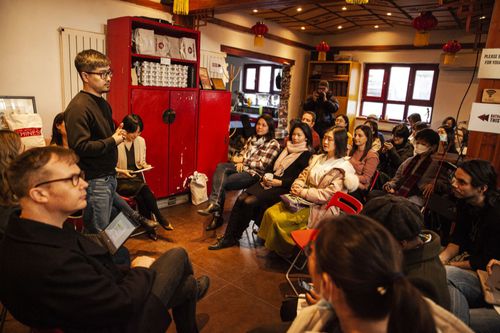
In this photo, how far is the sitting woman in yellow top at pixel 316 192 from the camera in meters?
2.83

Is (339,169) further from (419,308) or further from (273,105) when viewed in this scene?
(273,105)

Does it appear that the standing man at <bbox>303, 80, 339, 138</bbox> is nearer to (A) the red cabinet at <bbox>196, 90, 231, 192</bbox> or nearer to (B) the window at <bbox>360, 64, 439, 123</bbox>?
(A) the red cabinet at <bbox>196, 90, 231, 192</bbox>

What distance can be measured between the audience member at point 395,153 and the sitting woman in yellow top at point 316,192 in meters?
1.65

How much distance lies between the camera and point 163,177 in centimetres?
418

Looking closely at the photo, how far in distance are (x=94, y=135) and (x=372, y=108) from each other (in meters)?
7.02

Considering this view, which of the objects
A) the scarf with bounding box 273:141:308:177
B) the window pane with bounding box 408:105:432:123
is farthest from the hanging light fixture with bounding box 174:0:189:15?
the window pane with bounding box 408:105:432:123

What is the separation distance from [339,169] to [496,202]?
3.73 feet

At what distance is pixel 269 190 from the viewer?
3.39 m

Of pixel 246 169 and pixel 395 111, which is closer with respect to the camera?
pixel 246 169

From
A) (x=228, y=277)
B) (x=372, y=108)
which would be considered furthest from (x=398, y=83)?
(x=228, y=277)

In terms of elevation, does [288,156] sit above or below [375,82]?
below

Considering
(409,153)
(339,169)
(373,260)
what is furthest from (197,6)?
(373,260)

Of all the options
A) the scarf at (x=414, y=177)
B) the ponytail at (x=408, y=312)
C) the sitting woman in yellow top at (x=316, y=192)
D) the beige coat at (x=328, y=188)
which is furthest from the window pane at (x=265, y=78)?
the ponytail at (x=408, y=312)

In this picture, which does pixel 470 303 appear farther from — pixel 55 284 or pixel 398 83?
pixel 398 83
